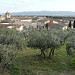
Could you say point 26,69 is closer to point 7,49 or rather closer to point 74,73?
point 7,49

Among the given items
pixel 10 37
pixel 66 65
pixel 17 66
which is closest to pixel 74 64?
pixel 66 65

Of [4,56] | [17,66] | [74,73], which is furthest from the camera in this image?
[17,66]

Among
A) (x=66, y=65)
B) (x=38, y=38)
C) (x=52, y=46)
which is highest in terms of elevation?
(x=38, y=38)

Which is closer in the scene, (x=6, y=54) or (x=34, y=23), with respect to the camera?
(x=6, y=54)

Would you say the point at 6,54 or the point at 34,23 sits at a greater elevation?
the point at 34,23

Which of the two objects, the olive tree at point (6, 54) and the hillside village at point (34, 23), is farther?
the hillside village at point (34, 23)

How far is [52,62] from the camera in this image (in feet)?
62.1

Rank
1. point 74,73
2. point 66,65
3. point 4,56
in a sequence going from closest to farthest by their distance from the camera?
point 4,56, point 74,73, point 66,65

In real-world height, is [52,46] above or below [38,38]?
below

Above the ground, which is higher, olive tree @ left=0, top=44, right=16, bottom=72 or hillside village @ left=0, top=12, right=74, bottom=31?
hillside village @ left=0, top=12, right=74, bottom=31

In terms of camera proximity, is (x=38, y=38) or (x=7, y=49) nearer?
(x=7, y=49)

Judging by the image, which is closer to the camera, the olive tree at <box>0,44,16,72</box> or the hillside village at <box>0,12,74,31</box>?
the olive tree at <box>0,44,16,72</box>

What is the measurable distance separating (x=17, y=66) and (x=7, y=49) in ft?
15.7

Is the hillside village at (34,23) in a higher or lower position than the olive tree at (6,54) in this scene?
higher
